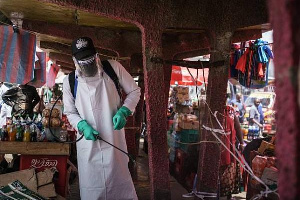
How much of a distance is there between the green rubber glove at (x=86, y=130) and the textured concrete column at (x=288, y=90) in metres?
3.16

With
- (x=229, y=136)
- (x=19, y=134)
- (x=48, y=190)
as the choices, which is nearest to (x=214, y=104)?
(x=229, y=136)

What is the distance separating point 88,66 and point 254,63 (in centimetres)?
551

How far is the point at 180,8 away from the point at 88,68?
1937mm

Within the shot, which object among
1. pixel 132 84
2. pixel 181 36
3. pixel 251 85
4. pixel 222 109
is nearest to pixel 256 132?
pixel 251 85

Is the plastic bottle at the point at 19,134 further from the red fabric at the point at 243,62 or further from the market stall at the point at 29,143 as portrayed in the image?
the red fabric at the point at 243,62

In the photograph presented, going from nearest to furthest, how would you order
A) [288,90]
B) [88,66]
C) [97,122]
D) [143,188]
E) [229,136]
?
[288,90] → [88,66] → [97,122] → [229,136] → [143,188]

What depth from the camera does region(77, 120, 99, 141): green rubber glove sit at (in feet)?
13.9

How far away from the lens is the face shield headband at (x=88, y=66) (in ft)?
14.3

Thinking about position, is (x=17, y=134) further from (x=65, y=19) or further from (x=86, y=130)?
(x=65, y=19)

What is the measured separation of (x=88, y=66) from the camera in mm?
4398

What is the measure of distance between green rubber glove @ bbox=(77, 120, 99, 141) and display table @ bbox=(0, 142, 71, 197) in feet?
4.34

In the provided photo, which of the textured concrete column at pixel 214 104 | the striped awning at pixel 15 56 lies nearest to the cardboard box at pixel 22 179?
the striped awning at pixel 15 56

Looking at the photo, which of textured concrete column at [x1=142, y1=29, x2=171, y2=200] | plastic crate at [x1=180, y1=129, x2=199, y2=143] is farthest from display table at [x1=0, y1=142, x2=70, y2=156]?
plastic crate at [x1=180, y1=129, x2=199, y2=143]

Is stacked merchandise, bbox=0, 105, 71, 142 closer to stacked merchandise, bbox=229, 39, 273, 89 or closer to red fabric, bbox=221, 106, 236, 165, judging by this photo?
red fabric, bbox=221, 106, 236, 165
